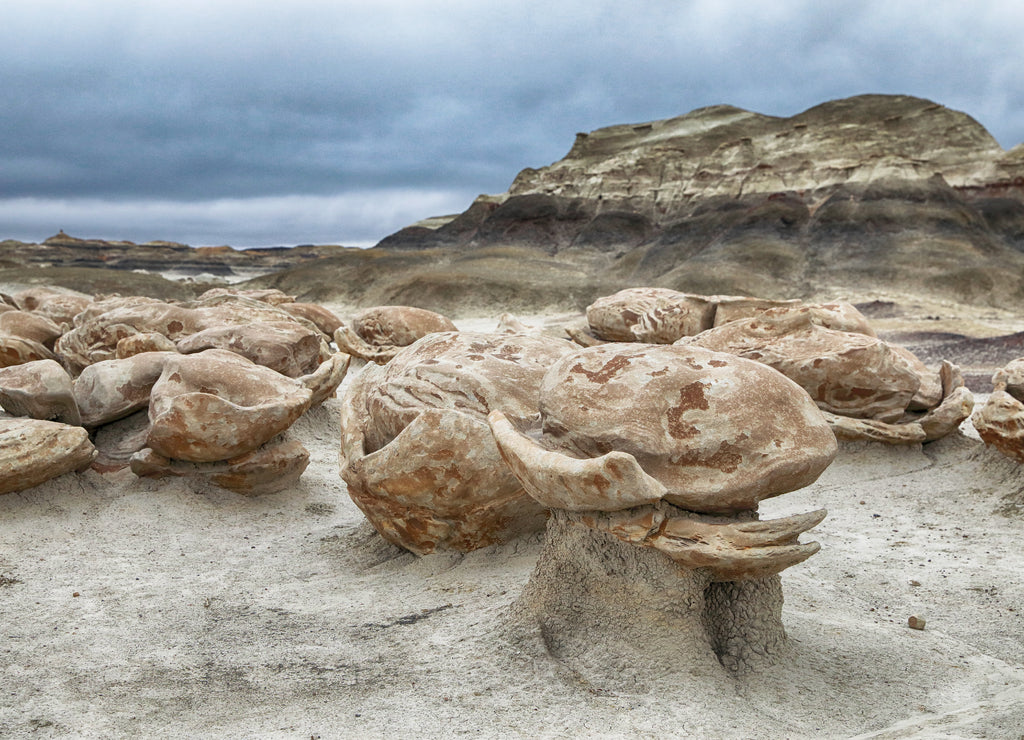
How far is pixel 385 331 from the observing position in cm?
1105

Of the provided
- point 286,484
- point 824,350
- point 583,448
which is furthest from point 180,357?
point 824,350

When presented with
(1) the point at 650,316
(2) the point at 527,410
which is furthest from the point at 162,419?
(1) the point at 650,316

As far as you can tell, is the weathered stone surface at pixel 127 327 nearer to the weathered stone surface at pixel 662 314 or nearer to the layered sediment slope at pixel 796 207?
the weathered stone surface at pixel 662 314

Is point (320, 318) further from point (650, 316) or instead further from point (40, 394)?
point (40, 394)

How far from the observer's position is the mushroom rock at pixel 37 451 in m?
5.04

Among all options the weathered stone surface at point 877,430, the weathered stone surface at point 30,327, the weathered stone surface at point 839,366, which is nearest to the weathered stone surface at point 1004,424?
the weathered stone surface at point 877,430

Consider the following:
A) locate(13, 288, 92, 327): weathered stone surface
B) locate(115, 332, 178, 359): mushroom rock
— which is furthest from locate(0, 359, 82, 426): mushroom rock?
locate(13, 288, 92, 327): weathered stone surface

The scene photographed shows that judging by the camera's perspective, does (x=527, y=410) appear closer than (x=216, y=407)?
Yes

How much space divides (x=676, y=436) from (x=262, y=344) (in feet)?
16.6

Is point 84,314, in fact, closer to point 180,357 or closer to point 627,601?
point 180,357

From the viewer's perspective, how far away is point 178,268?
65.9m

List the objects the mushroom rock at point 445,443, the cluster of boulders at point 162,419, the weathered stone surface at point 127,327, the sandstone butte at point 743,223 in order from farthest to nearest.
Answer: the sandstone butte at point 743,223 → the weathered stone surface at point 127,327 → the cluster of boulders at point 162,419 → the mushroom rock at point 445,443

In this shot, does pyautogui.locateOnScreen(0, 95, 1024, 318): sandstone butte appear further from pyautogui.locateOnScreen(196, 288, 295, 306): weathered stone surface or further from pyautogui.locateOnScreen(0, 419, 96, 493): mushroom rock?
pyautogui.locateOnScreen(0, 419, 96, 493): mushroom rock

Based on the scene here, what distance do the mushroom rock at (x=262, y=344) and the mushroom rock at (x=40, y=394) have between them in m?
1.61
